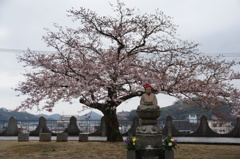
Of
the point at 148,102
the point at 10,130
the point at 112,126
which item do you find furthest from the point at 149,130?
the point at 10,130

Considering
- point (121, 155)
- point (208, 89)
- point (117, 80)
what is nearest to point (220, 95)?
point (208, 89)

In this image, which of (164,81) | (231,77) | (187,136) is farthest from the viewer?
(187,136)

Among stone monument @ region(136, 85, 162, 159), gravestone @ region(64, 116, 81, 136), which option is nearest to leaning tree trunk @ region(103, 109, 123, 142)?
stone monument @ region(136, 85, 162, 159)

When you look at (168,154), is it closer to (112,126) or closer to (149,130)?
(149,130)

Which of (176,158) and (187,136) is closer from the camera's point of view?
(176,158)

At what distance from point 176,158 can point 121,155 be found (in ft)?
9.34

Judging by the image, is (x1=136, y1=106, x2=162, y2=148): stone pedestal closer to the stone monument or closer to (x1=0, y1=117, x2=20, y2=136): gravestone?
the stone monument

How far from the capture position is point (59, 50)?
56.5 ft

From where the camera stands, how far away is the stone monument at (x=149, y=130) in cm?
1029

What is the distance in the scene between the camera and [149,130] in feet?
35.0

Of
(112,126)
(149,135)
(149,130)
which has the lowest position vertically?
(112,126)

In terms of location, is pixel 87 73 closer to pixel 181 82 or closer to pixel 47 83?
pixel 47 83

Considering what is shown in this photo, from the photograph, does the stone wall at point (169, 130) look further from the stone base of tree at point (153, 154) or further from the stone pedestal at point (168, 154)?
the stone pedestal at point (168, 154)

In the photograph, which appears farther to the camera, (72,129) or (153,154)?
(72,129)
